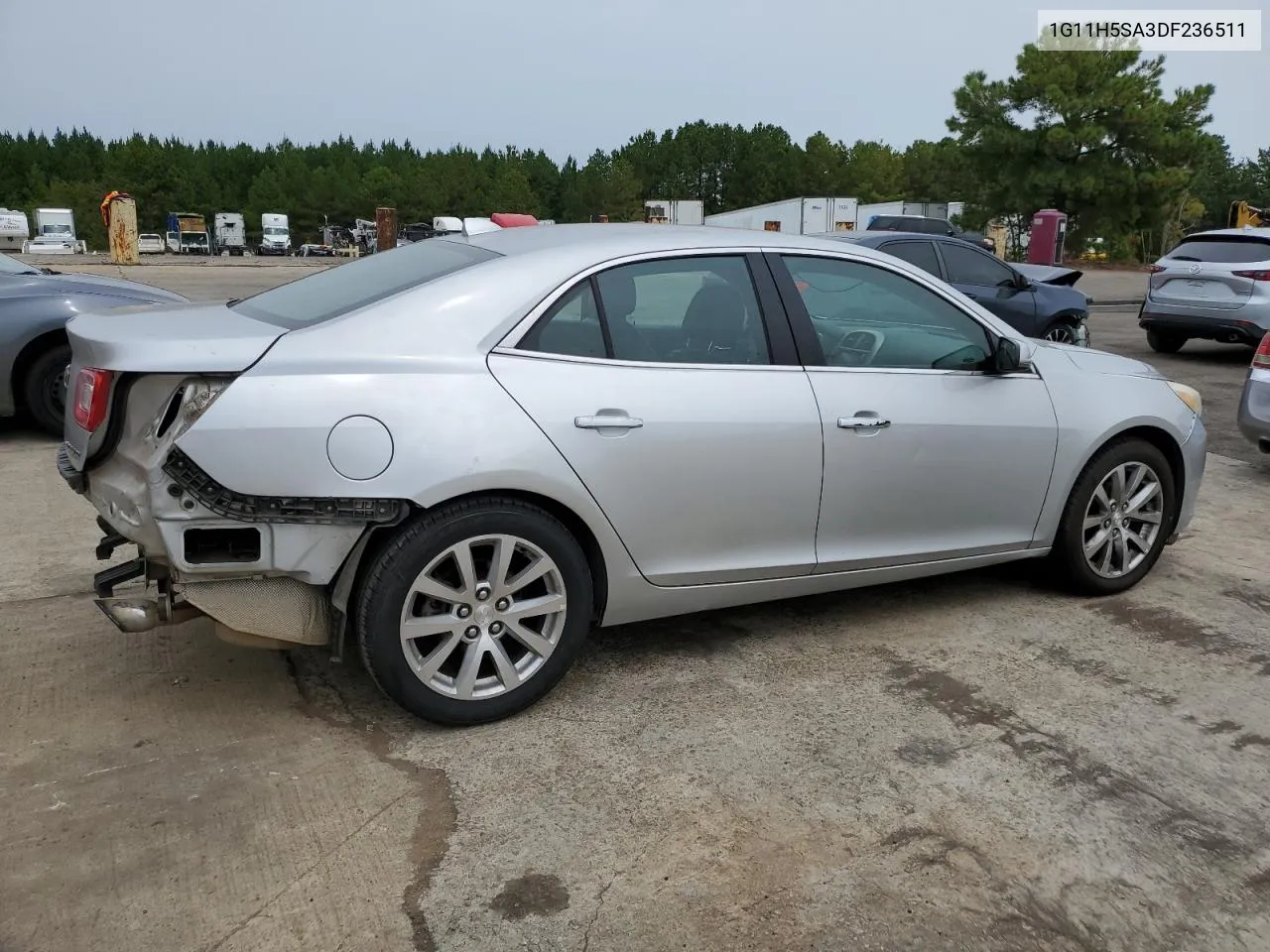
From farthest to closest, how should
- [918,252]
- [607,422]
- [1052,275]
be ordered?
[1052,275] → [918,252] → [607,422]

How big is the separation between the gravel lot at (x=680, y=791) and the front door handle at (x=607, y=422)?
3.13 feet

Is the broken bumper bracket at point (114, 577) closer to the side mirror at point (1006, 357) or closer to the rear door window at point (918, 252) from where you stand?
the side mirror at point (1006, 357)

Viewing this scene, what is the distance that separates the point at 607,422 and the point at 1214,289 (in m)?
11.0

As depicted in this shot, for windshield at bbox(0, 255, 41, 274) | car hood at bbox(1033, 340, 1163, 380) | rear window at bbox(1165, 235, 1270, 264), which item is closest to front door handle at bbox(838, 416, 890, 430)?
car hood at bbox(1033, 340, 1163, 380)

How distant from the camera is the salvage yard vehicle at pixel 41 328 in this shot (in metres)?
7.09

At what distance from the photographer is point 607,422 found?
345 cm

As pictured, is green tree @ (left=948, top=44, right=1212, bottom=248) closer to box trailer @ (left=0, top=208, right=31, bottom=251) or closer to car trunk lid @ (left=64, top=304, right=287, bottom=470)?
car trunk lid @ (left=64, top=304, right=287, bottom=470)

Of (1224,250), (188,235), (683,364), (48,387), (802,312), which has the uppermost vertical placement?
(1224,250)

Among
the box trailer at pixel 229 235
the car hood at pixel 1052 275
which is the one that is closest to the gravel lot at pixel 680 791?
the car hood at pixel 1052 275

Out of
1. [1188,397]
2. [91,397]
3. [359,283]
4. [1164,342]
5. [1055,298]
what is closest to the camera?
[91,397]

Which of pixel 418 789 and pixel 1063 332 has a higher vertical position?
pixel 1063 332

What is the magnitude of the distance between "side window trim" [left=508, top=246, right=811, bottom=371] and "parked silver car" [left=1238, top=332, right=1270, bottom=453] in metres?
4.53

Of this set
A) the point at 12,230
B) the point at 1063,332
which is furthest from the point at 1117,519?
the point at 12,230

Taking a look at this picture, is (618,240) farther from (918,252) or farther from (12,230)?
(12,230)
